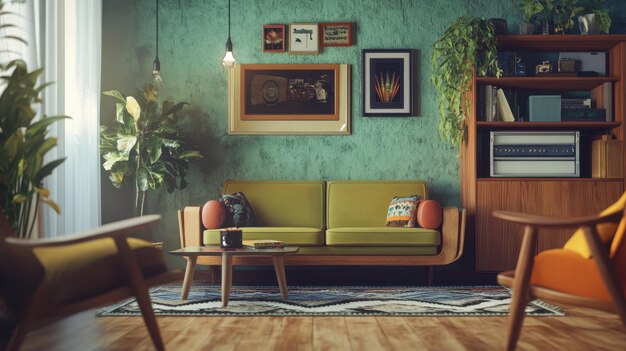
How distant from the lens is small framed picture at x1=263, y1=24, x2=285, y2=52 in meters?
5.39

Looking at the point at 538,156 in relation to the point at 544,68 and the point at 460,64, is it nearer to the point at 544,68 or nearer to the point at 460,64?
the point at 544,68

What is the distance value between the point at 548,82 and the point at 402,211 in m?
1.60

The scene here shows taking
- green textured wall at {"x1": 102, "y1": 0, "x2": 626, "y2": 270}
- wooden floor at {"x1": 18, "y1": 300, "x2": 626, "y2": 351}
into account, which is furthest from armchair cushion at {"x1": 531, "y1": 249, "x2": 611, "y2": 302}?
green textured wall at {"x1": 102, "y1": 0, "x2": 626, "y2": 270}

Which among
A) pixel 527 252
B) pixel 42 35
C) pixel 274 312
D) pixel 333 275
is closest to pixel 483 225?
pixel 333 275

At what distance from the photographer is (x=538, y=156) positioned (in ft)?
16.1

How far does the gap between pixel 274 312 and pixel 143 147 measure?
2032 mm

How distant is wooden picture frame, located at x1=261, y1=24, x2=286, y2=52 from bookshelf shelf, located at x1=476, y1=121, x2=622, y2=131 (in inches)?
71.0

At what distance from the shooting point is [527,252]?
218cm

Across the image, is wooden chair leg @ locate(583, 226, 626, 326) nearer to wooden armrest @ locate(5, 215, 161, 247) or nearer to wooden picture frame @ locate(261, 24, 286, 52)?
wooden armrest @ locate(5, 215, 161, 247)

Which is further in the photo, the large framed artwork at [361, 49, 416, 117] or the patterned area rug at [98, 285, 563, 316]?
the large framed artwork at [361, 49, 416, 117]

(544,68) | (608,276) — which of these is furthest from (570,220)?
(544,68)

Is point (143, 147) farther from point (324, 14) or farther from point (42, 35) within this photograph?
point (324, 14)

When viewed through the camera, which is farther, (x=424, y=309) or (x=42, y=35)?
(x=42, y=35)

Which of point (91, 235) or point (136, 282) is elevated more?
point (91, 235)
